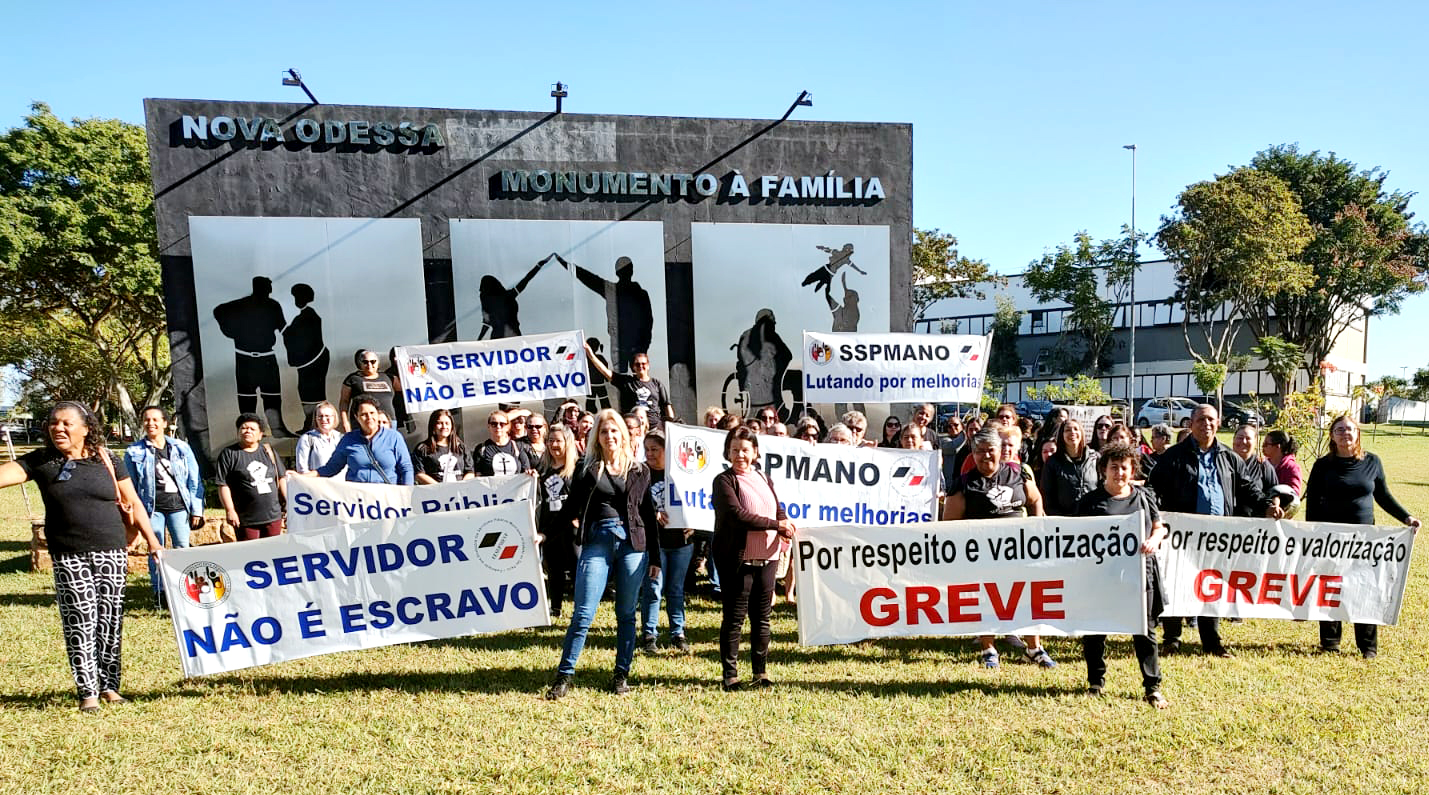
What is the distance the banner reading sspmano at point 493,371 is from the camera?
1036 cm

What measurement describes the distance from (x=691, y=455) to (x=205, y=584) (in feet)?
11.5

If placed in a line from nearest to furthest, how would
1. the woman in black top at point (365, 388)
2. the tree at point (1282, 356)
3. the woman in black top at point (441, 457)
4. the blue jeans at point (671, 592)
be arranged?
the blue jeans at point (671, 592)
the woman in black top at point (441, 457)
the woman in black top at point (365, 388)
the tree at point (1282, 356)

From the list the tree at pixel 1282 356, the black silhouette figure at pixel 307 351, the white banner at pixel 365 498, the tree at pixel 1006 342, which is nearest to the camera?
the white banner at pixel 365 498

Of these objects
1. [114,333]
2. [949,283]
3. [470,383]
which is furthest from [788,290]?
[114,333]

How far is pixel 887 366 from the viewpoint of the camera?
10961 mm

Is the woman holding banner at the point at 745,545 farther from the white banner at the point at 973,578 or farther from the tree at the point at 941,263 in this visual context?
the tree at the point at 941,263

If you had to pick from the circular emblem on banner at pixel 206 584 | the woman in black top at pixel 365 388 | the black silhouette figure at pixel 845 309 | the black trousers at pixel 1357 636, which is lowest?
the black trousers at pixel 1357 636

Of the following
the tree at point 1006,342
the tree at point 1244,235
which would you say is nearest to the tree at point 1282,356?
the tree at point 1244,235

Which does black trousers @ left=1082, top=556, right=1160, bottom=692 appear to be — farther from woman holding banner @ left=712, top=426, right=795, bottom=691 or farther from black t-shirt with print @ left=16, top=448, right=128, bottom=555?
black t-shirt with print @ left=16, top=448, right=128, bottom=555

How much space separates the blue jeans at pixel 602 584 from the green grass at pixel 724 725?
0.31 metres

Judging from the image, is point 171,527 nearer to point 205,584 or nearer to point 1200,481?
point 205,584

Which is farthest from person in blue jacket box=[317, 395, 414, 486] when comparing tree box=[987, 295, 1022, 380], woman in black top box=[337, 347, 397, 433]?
tree box=[987, 295, 1022, 380]

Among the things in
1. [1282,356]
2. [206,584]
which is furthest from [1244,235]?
[206,584]

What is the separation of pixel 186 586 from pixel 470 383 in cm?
537
